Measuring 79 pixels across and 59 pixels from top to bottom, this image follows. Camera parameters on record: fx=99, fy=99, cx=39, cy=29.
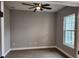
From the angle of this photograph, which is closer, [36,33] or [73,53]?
[73,53]

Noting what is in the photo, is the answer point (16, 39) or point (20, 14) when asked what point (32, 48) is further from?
point (20, 14)

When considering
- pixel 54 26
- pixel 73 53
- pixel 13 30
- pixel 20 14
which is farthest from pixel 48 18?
pixel 73 53

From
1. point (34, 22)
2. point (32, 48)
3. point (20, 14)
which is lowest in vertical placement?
point (32, 48)

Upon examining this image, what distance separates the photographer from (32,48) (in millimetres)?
5395

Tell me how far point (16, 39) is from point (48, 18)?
7.08 feet

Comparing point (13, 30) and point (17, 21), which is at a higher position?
point (17, 21)

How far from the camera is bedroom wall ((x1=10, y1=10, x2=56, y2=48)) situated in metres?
5.27

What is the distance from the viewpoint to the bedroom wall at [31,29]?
527 cm

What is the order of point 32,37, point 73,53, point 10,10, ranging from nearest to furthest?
point 73,53, point 10,10, point 32,37

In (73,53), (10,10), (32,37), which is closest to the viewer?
(73,53)

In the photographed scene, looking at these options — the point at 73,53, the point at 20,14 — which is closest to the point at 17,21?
the point at 20,14

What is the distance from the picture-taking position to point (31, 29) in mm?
5473

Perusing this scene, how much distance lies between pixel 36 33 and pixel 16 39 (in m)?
1.13

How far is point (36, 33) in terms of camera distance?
5.54 m
